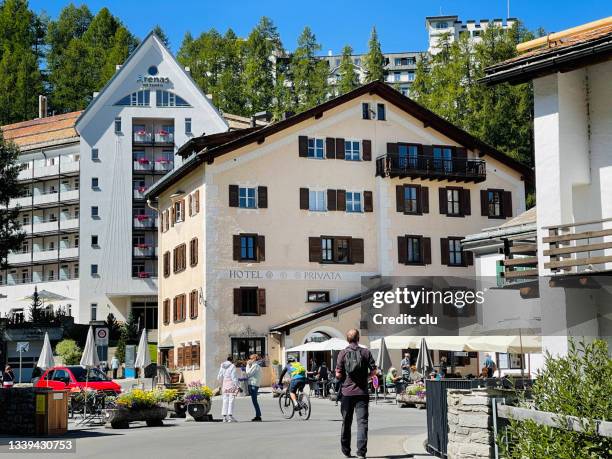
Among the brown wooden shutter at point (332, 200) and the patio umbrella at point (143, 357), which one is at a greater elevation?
the brown wooden shutter at point (332, 200)

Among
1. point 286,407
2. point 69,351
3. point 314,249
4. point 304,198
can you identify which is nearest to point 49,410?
point 286,407

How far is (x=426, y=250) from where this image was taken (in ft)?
177

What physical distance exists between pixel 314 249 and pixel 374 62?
187ft

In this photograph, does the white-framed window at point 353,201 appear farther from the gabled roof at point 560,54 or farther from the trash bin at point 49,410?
the trash bin at point 49,410

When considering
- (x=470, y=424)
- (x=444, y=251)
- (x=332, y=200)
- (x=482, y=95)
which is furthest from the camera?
(x=482, y=95)

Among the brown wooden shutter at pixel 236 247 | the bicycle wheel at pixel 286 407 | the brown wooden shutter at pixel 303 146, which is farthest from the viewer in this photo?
the brown wooden shutter at pixel 303 146

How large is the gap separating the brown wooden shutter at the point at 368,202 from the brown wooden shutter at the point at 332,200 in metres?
1.62

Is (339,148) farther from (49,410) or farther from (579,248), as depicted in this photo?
(579,248)

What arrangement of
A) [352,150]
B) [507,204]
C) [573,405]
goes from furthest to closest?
[507,204], [352,150], [573,405]

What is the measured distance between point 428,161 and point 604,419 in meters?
47.2

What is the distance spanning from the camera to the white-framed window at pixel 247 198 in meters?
50.6

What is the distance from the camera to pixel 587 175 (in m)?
20.5

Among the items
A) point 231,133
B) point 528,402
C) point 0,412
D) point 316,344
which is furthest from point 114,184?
point 528,402

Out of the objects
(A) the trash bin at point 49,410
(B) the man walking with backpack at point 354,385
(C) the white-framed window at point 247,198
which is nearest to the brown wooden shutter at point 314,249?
(C) the white-framed window at point 247,198
